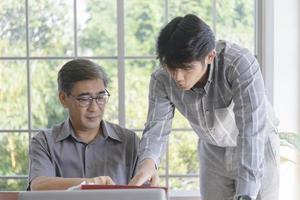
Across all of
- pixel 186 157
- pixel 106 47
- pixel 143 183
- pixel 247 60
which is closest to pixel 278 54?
pixel 186 157

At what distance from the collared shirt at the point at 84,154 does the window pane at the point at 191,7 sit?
123cm

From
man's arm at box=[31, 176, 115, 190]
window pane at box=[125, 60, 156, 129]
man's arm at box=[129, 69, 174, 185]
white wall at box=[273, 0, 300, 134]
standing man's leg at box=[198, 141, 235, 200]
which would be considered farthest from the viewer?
window pane at box=[125, 60, 156, 129]

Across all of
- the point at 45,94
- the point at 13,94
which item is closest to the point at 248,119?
the point at 45,94

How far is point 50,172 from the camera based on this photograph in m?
1.88

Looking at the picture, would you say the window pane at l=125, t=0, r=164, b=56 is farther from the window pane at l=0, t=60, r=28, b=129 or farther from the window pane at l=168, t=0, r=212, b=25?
the window pane at l=0, t=60, r=28, b=129

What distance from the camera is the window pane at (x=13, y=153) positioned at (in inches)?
122

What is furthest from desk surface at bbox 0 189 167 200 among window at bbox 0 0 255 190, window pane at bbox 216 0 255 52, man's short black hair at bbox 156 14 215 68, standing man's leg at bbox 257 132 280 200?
window pane at bbox 216 0 255 52

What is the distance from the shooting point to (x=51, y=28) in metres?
3.02

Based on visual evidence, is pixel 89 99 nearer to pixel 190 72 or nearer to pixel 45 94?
pixel 190 72

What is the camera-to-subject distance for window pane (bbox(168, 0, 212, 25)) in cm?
301

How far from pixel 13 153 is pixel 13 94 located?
1.18 feet

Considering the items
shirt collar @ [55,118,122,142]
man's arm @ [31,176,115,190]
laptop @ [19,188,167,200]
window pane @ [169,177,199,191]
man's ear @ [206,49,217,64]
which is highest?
man's ear @ [206,49,217,64]

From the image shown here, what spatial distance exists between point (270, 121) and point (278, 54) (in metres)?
1.08

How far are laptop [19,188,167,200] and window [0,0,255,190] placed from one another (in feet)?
6.39
